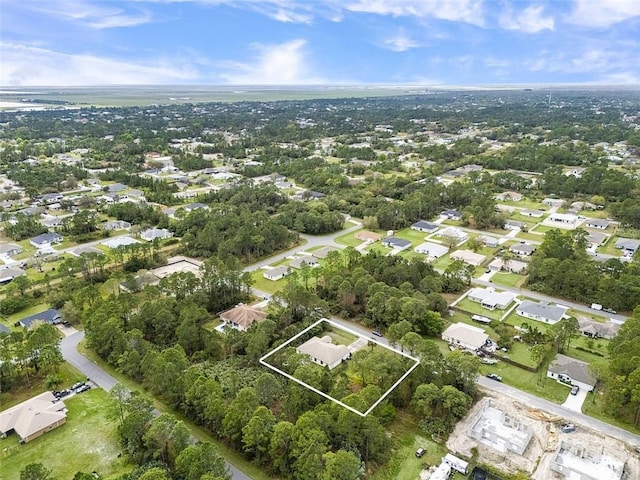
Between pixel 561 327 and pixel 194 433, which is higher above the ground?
pixel 561 327

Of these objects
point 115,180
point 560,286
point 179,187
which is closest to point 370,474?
point 560,286

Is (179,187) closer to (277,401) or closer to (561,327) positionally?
(277,401)

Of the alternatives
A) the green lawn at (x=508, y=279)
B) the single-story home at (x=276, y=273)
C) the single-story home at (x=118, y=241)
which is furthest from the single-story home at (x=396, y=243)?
the single-story home at (x=118, y=241)

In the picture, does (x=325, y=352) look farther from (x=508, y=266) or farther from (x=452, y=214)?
(x=452, y=214)

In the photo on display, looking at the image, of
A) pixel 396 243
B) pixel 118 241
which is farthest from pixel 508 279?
pixel 118 241

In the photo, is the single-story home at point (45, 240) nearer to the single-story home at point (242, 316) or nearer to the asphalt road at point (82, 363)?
the asphalt road at point (82, 363)

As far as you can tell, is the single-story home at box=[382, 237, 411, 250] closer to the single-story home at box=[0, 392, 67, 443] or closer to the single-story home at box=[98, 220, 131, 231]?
the single-story home at box=[98, 220, 131, 231]

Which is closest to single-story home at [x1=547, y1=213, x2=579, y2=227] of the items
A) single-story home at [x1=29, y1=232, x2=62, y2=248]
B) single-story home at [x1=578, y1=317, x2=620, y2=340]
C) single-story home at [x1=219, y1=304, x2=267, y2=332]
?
single-story home at [x1=578, y1=317, x2=620, y2=340]
